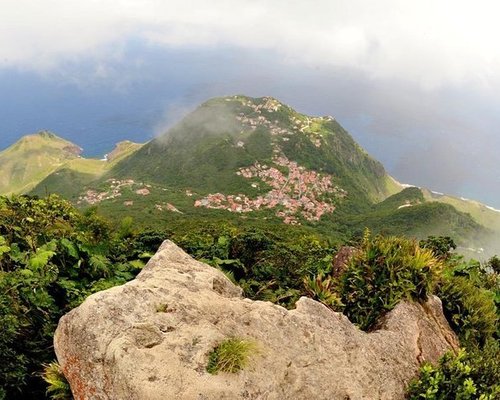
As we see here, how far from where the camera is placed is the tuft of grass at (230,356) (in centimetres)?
616

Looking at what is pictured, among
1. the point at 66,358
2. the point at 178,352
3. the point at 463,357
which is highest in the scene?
the point at 463,357

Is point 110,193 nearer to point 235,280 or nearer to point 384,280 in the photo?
point 235,280

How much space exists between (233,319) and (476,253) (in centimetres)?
17313

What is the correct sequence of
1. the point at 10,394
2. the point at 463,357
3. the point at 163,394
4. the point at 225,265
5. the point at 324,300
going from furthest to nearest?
the point at 225,265, the point at 324,300, the point at 463,357, the point at 10,394, the point at 163,394

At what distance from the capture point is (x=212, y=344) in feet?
21.5

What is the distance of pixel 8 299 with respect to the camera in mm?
7664

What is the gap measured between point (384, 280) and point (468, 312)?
2.39 meters

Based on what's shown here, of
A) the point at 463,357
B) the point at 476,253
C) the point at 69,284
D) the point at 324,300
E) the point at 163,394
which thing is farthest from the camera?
the point at 476,253

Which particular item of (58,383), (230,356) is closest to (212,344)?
(230,356)

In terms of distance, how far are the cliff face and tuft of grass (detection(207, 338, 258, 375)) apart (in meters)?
0.08

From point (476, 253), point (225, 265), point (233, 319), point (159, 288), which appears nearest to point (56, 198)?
point (225, 265)

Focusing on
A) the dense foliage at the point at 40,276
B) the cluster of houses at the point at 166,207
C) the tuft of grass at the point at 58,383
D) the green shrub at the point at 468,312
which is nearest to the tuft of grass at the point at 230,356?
the tuft of grass at the point at 58,383

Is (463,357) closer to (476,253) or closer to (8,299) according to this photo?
(8,299)

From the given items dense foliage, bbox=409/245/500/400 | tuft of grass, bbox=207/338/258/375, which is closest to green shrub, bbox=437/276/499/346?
dense foliage, bbox=409/245/500/400
